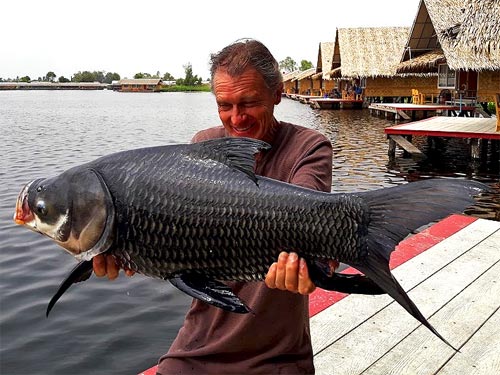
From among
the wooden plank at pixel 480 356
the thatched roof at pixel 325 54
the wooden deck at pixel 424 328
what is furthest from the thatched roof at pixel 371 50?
the wooden plank at pixel 480 356

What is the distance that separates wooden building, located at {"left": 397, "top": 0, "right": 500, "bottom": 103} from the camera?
48.1ft

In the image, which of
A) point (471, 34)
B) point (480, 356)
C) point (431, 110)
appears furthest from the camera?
point (431, 110)

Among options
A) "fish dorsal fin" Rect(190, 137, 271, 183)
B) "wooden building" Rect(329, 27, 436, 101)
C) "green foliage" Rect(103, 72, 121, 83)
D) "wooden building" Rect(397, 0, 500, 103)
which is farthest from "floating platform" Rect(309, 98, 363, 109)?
"green foliage" Rect(103, 72, 121, 83)

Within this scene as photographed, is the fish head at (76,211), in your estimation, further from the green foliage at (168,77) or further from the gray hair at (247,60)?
the green foliage at (168,77)

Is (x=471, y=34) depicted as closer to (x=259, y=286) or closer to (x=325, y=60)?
(x=259, y=286)

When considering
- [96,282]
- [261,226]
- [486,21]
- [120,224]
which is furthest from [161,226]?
[486,21]

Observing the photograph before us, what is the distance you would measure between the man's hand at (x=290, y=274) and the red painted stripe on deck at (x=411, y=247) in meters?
2.19

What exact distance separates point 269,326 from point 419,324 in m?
1.89

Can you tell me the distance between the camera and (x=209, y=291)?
5.98 ft

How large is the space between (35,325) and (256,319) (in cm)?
464

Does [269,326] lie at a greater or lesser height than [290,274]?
lesser

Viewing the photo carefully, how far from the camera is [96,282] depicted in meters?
7.33

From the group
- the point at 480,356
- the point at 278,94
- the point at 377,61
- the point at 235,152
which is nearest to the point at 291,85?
the point at 377,61

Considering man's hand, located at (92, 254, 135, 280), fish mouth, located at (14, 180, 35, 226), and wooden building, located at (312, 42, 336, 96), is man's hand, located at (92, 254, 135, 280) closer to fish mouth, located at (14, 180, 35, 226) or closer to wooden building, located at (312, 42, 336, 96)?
fish mouth, located at (14, 180, 35, 226)
